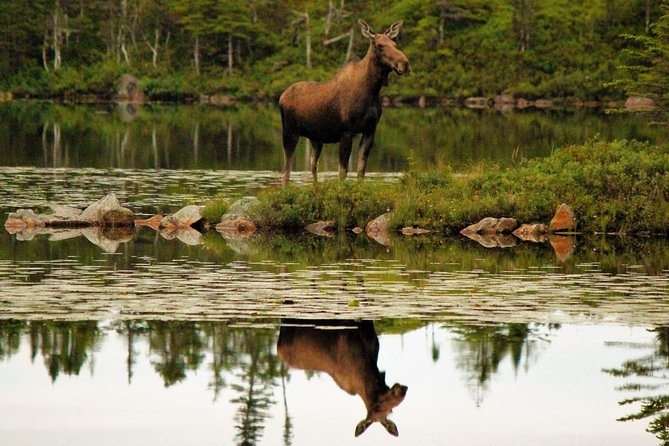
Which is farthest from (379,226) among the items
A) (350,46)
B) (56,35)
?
(56,35)

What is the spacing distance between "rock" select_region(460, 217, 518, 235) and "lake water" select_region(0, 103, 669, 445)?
3.01 ft

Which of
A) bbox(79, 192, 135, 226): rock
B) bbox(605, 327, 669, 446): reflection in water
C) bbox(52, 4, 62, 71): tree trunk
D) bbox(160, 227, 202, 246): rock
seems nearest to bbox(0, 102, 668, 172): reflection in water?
bbox(160, 227, 202, 246): rock

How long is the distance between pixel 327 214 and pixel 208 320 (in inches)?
378

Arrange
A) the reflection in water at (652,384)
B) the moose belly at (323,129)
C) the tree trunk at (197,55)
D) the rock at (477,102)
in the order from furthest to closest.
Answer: the tree trunk at (197,55) → the rock at (477,102) → the moose belly at (323,129) → the reflection in water at (652,384)

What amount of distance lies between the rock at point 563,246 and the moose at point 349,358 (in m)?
6.62

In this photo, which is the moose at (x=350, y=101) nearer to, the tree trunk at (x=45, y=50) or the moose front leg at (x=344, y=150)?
the moose front leg at (x=344, y=150)

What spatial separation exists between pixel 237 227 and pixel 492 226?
151 inches

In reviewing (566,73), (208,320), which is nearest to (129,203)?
(208,320)

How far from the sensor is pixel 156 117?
6981cm

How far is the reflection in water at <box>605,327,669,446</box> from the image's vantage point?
1023 cm

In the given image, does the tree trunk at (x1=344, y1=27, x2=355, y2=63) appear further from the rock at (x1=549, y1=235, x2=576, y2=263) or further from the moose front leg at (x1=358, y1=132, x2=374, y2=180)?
the rock at (x1=549, y1=235, x2=576, y2=263)

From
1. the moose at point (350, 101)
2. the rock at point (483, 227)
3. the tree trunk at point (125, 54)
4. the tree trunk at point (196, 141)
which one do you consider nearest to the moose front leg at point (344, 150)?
the moose at point (350, 101)

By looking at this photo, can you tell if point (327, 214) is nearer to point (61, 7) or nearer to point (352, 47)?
point (352, 47)

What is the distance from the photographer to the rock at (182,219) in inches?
917
